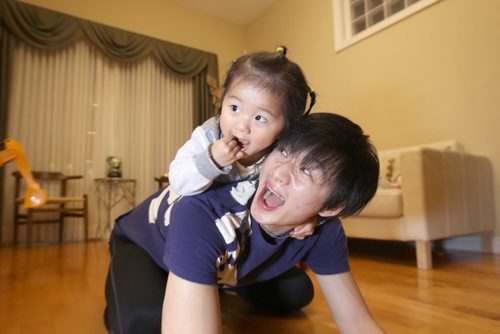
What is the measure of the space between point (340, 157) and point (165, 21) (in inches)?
174

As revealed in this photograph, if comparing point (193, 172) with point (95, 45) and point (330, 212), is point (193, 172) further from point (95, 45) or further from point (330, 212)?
point (95, 45)

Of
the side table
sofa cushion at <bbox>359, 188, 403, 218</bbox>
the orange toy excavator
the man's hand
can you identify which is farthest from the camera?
the side table

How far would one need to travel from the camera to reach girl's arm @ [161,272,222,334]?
61 centimetres

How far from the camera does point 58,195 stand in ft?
11.8

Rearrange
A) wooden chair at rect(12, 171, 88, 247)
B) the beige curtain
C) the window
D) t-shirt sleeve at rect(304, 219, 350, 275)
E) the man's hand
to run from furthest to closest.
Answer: the beige curtain
wooden chair at rect(12, 171, 88, 247)
the window
t-shirt sleeve at rect(304, 219, 350, 275)
the man's hand

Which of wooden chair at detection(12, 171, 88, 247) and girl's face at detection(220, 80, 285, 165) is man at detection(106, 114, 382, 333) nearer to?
girl's face at detection(220, 80, 285, 165)

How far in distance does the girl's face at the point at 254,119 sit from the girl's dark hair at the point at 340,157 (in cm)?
8

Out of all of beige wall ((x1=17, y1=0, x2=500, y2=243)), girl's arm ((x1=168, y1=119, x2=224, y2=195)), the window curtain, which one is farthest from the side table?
girl's arm ((x1=168, y1=119, x2=224, y2=195))

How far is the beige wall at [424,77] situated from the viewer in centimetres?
230

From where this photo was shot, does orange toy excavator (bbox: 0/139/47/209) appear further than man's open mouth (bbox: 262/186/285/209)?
Yes

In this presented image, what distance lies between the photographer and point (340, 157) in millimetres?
661

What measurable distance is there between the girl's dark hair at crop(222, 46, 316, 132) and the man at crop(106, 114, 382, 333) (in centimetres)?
8

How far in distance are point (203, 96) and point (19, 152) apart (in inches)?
116

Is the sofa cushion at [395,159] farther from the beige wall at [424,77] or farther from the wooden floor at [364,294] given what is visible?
the wooden floor at [364,294]
